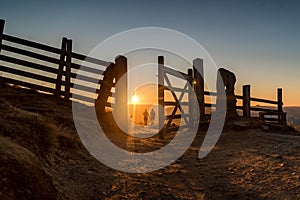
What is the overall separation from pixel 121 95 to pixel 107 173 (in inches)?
191

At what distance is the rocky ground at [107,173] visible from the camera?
8.98 ft

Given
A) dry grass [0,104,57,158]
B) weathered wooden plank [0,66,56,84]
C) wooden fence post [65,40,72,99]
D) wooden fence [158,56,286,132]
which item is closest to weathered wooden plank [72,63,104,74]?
wooden fence post [65,40,72,99]

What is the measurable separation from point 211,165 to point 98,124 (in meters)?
3.91

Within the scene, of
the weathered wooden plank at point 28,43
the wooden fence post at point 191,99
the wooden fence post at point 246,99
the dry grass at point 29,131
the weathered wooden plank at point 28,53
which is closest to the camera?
the dry grass at point 29,131

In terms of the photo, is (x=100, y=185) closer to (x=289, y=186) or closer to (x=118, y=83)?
(x=289, y=186)

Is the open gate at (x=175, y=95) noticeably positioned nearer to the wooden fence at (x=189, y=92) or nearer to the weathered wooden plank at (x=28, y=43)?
the wooden fence at (x=189, y=92)

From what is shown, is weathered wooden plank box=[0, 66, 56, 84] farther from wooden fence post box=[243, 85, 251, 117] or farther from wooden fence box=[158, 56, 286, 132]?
wooden fence post box=[243, 85, 251, 117]

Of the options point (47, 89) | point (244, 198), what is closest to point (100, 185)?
point (244, 198)

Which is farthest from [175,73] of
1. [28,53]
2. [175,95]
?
[28,53]

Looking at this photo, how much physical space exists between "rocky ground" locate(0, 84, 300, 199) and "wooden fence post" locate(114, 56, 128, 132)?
2.85 metres

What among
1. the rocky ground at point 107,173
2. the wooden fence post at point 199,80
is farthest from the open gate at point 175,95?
the rocky ground at point 107,173

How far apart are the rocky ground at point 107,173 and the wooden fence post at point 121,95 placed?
9.34ft

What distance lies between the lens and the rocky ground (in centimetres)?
274

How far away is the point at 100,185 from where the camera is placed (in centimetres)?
396
